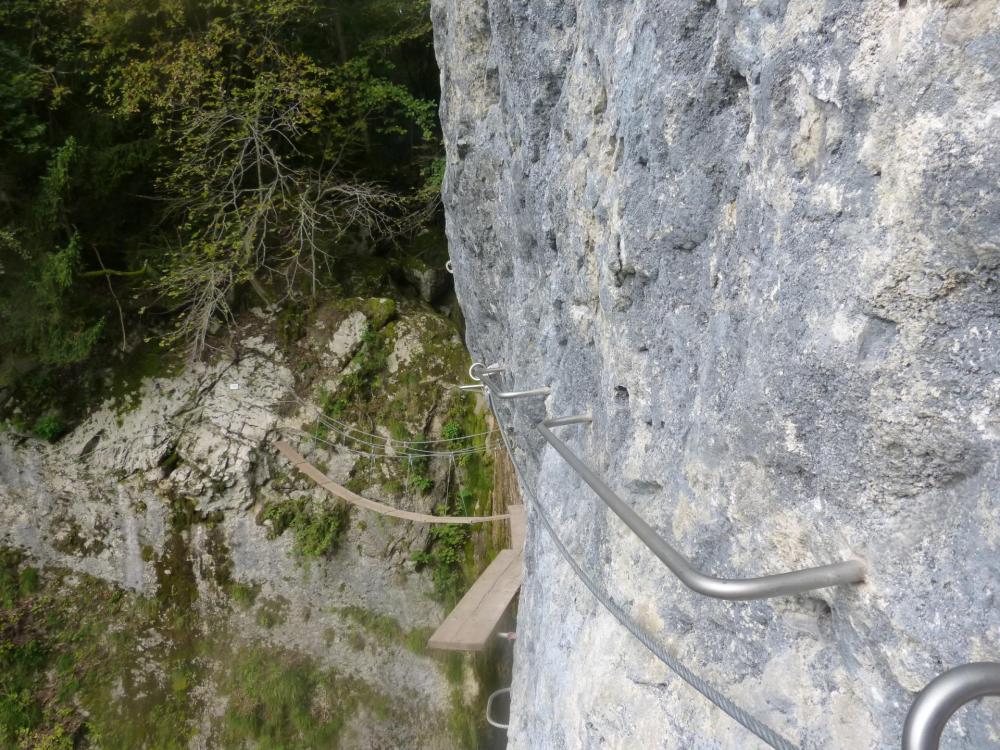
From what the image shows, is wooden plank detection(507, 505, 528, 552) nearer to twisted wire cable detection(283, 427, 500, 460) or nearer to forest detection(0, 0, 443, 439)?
twisted wire cable detection(283, 427, 500, 460)

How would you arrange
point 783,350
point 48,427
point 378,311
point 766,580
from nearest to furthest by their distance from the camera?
1. point 766,580
2. point 783,350
3. point 48,427
4. point 378,311

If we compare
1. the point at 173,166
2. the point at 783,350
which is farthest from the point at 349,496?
the point at 783,350

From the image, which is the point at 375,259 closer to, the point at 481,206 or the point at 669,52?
the point at 481,206

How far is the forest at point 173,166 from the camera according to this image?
4.70 metres

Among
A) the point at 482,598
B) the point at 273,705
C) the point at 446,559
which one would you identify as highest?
the point at 482,598

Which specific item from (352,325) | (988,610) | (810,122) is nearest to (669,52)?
(810,122)

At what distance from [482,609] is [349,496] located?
4.19ft

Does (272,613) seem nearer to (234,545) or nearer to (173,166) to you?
(234,545)

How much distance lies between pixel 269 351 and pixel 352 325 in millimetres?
659

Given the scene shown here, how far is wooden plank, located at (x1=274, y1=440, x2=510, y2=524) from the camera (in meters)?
4.19

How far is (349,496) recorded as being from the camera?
4.36 metres

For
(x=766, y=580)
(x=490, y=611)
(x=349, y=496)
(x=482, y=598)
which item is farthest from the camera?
(x=349, y=496)

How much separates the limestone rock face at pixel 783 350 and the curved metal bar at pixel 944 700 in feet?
0.53

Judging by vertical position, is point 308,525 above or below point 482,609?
below
